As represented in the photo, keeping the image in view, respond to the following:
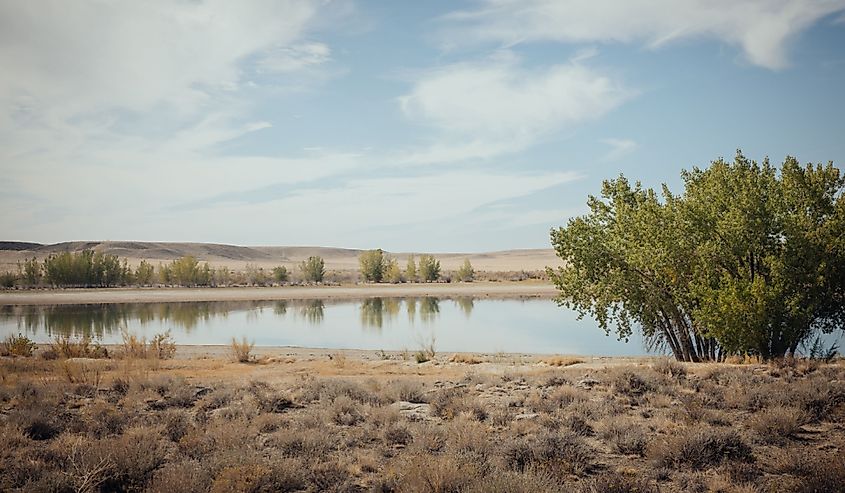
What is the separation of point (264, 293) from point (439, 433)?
54.1 m

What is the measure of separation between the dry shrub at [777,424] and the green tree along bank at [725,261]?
555cm

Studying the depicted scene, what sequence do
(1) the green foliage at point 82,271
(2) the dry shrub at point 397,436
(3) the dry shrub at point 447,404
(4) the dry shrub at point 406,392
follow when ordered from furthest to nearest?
(1) the green foliage at point 82,271, (4) the dry shrub at point 406,392, (3) the dry shrub at point 447,404, (2) the dry shrub at point 397,436

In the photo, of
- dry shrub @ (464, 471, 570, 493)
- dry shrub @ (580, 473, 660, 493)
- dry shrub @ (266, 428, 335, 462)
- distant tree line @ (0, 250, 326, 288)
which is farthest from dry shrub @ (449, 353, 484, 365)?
distant tree line @ (0, 250, 326, 288)

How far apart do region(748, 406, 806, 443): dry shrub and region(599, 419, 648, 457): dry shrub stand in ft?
4.93

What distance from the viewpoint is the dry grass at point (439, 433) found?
21.0ft

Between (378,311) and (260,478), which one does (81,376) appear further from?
(378,311)

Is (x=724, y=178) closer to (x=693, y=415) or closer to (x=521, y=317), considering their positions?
(x=693, y=415)

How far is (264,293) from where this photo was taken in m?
60.1

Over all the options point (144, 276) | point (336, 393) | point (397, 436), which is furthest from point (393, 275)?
point (397, 436)

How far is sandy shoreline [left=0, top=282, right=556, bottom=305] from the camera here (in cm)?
5297

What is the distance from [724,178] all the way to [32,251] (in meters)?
137

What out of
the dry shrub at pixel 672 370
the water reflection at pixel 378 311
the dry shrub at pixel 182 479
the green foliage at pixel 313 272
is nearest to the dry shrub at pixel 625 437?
the dry shrub at pixel 672 370

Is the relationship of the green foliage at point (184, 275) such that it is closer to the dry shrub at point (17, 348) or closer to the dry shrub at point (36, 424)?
the dry shrub at point (17, 348)

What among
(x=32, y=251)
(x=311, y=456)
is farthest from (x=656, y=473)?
(x=32, y=251)
